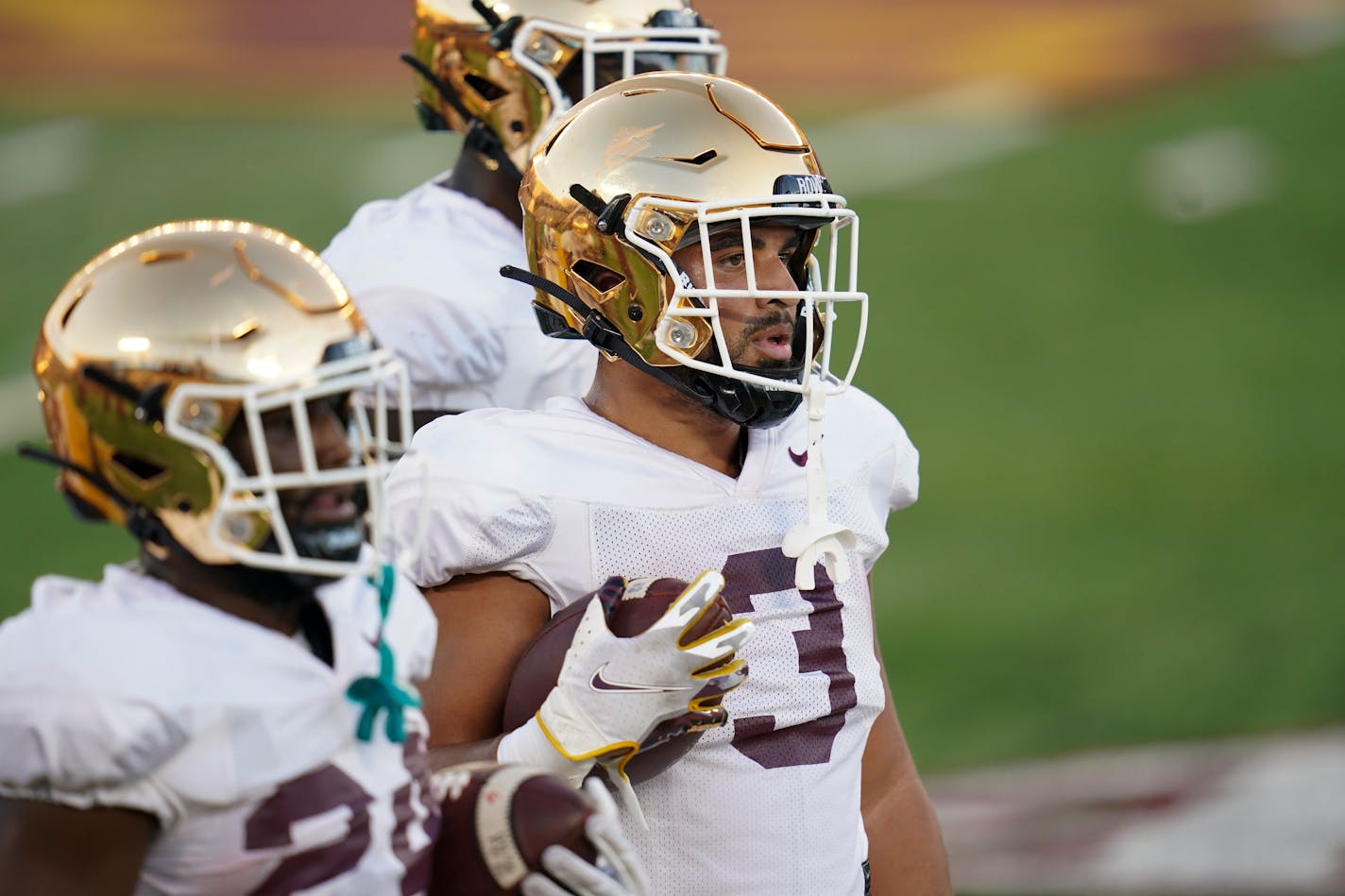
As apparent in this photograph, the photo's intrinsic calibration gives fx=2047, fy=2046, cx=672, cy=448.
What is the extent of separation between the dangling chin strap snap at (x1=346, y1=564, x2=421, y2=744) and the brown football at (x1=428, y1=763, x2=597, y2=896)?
0.13m

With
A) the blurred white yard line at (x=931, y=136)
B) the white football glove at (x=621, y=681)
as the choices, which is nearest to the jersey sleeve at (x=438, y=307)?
the white football glove at (x=621, y=681)

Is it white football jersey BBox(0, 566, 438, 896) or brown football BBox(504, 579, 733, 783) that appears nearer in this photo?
white football jersey BBox(0, 566, 438, 896)

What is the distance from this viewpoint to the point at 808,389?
2686 mm

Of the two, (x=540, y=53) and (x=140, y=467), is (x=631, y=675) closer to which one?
(x=140, y=467)

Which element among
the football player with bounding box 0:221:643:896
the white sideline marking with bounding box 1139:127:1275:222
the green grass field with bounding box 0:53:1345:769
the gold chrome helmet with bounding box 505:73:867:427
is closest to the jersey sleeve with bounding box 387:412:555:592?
the gold chrome helmet with bounding box 505:73:867:427

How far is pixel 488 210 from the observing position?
3773 mm

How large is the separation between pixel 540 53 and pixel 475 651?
56.3 inches

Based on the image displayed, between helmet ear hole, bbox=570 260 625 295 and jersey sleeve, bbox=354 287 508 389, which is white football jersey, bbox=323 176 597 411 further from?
helmet ear hole, bbox=570 260 625 295

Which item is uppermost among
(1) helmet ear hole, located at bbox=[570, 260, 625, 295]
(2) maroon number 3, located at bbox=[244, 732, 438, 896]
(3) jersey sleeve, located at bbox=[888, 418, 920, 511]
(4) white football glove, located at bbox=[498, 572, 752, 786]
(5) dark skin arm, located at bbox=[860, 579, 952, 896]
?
(1) helmet ear hole, located at bbox=[570, 260, 625, 295]

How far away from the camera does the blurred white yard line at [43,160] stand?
1044 cm

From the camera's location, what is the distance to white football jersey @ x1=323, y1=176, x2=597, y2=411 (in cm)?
360

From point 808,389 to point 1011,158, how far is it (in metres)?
8.82

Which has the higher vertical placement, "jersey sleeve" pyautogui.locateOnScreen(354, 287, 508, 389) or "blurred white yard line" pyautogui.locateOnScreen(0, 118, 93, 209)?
"blurred white yard line" pyautogui.locateOnScreen(0, 118, 93, 209)

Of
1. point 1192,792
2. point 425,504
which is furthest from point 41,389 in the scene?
point 1192,792
